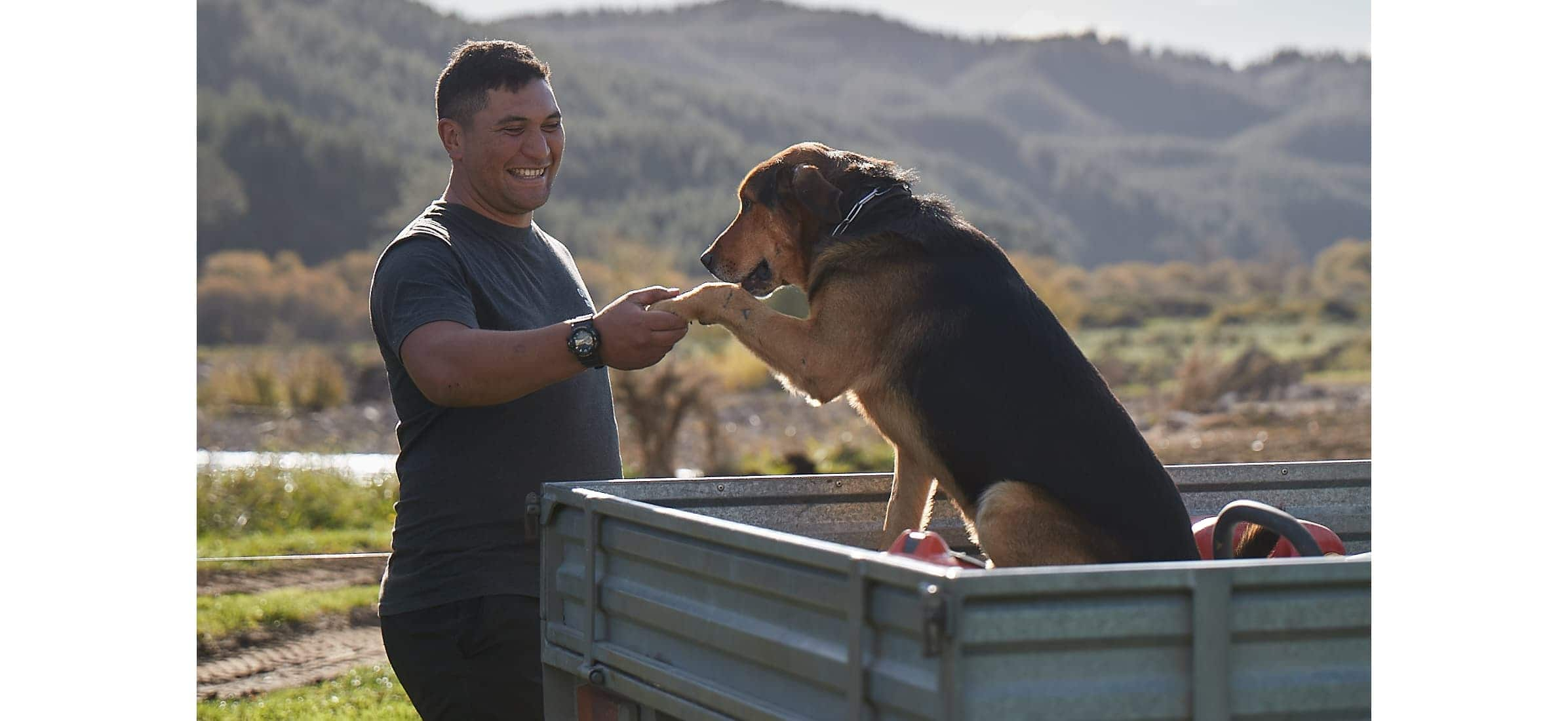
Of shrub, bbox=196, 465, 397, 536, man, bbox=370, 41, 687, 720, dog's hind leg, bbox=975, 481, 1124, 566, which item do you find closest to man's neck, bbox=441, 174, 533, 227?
man, bbox=370, 41, 687, 720

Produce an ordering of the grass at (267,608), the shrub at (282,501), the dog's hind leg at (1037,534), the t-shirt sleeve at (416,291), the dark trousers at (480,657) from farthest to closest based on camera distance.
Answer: the shrub at (282,501) → the grass at (267,608) → the dark trousers at (480,657) → the t-shirt sleeve at (416,291) → the dog's hind leg at (1037,534)

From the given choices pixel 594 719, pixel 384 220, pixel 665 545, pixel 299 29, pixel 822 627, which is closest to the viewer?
pixel 822 627

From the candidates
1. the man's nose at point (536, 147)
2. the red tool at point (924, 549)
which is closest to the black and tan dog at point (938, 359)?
the man's nose at point (536, 147)

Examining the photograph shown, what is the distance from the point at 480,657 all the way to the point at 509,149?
54.0 inches

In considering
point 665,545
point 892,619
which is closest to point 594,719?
point 665,545

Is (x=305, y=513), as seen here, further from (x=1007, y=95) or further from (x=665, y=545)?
(x=1007, y=95)

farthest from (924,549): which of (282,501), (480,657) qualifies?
(282,501)

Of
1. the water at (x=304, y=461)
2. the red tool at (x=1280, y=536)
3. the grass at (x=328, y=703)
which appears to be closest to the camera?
the red tool at (x=1280, y=536)

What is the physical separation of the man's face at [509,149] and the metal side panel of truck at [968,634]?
4.72ft

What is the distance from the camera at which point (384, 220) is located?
44781 mm

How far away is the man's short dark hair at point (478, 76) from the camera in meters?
3.94

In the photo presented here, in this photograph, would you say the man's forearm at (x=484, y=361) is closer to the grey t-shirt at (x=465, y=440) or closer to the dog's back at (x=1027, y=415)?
the grey t-shirt at (x=465, y=440)

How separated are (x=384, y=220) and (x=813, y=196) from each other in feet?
141

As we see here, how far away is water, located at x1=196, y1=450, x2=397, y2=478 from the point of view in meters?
11.6
